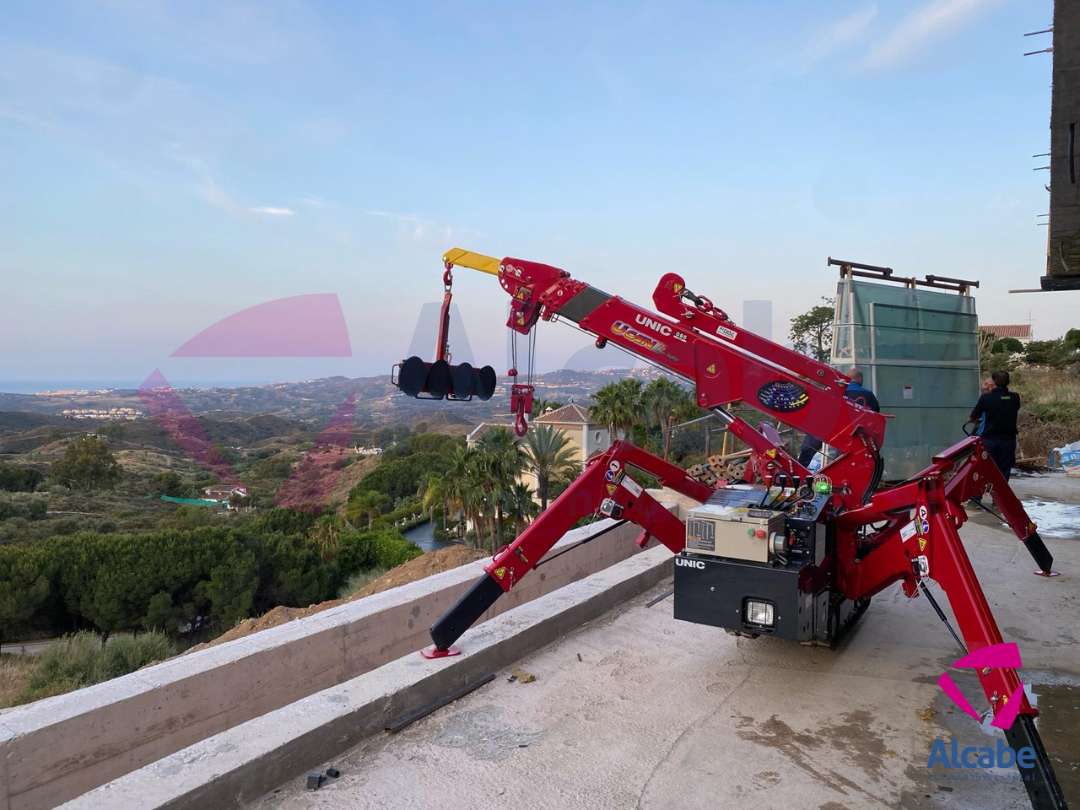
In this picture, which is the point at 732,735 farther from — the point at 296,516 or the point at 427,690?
the point at 296,516

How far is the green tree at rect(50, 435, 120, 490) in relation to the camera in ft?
158

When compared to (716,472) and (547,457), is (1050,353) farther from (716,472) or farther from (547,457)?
(716,472)

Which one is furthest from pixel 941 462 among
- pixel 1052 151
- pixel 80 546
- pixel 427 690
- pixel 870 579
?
pixel 80 546

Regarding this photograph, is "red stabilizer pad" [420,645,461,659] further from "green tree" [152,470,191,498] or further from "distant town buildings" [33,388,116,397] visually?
"green tree" [152,470,191,498]

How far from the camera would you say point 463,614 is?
5066 mm

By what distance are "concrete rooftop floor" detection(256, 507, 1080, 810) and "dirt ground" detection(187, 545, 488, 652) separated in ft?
25.3

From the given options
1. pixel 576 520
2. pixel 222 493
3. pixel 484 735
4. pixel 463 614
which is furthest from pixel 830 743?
pixel 222 493

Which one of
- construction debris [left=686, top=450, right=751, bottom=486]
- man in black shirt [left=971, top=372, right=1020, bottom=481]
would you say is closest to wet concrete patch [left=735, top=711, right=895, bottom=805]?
construction debris [left=686, top=450, right=751, bottom=486]

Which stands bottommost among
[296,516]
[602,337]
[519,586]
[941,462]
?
[296,516]

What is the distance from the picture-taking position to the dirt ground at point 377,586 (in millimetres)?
14062

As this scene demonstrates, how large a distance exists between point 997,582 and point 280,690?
698 cm

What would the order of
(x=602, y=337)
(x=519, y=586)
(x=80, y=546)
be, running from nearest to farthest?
(x=602, y=337), (x=519, y=586), (x=80, y=546)

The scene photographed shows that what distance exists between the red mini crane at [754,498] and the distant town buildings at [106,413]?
16.4 m

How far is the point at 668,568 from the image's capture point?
7.73m
